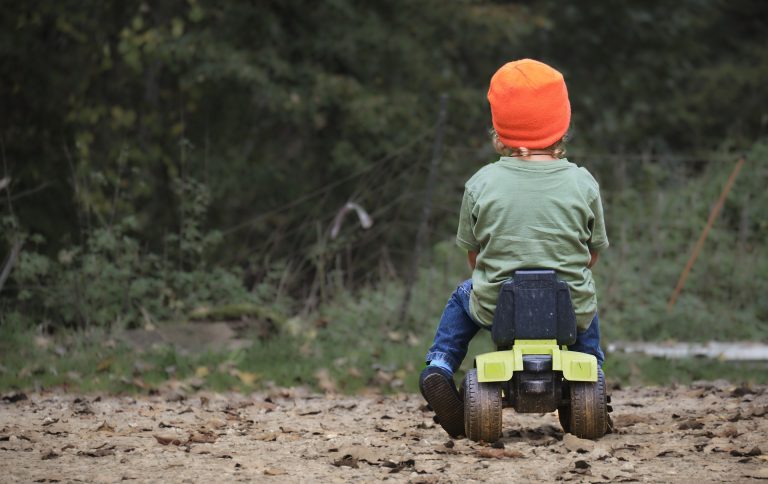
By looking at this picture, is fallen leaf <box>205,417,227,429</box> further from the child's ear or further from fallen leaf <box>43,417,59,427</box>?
the child's ear

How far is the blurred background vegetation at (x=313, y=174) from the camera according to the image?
25.6ft

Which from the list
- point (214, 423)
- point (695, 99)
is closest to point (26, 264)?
point (214, 423)

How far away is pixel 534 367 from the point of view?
4.27m

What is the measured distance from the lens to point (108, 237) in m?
7.85

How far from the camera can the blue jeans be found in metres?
4.61

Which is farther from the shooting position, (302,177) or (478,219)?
(302,177)

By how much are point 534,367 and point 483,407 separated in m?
0.27

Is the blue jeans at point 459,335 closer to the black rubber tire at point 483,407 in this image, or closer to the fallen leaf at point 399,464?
the black rubber tire at point 483,407

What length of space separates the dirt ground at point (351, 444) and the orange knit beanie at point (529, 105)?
1232mm

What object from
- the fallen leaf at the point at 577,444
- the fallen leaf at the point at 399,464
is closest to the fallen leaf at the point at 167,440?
the fallen leaf at the point at 399,464

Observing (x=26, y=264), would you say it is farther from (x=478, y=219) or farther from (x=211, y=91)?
(x=211, y=91)

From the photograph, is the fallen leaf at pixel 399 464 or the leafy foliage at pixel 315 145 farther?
the leafy foliage at pixel 315 145

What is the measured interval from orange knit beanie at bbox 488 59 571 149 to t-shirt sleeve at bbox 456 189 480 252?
12.3 inches

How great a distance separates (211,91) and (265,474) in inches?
375
